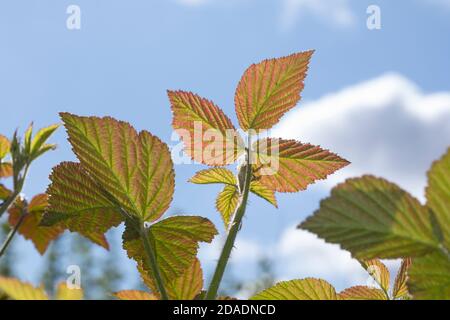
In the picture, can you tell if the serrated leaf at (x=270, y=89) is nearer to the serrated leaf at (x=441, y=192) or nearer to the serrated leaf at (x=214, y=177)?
the serrated leaf at (x=214, y=177)

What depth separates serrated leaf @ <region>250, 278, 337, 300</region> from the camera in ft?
2.29

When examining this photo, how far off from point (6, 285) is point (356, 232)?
31 cm

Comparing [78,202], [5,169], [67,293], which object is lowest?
[67,293]

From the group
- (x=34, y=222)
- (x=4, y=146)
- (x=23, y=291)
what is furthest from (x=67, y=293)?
(x=34, y=222)

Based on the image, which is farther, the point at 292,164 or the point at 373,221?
the point at 292,164

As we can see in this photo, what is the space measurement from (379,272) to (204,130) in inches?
12.0

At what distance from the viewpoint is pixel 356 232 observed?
0.54 metres

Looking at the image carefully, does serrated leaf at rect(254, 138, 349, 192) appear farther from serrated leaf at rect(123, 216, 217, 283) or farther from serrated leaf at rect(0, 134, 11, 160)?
serrated leaf at rect(0, 134, 11, 160)

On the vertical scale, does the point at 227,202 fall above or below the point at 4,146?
below

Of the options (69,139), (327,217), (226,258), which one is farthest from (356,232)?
(69,139)

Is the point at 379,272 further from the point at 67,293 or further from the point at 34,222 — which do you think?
the point at 34,222

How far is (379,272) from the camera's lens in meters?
0.81

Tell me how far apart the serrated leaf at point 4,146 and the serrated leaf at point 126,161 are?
19.6 inches
